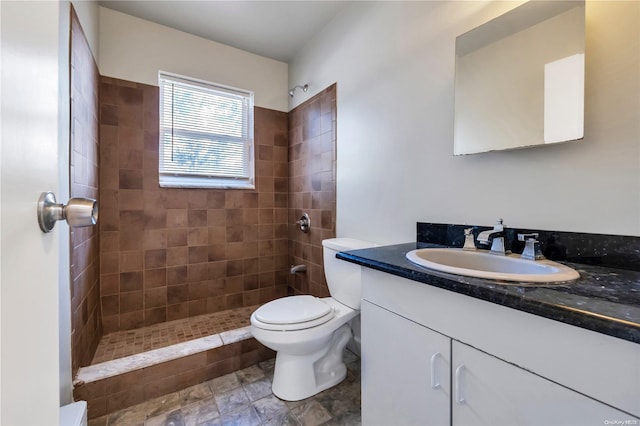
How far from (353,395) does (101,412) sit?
51.3 inches

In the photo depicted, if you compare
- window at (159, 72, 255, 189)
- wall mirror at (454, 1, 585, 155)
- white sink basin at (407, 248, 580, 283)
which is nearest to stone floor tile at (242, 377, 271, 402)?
white sink basin at (407, 248, 580, 283)

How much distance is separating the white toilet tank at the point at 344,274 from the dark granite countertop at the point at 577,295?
65 cm

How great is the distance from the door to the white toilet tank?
49.4 inches

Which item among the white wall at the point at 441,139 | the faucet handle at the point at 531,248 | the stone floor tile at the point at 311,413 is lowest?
the stone floor tile at the point at 311,413

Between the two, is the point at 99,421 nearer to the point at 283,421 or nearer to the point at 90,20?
the point at 283,421

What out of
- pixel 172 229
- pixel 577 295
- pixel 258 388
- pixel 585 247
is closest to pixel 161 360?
pixel 258 388

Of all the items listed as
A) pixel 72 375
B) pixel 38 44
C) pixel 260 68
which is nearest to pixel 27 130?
pixel 38 44

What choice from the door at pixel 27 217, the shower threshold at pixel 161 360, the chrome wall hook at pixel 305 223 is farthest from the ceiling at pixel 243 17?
the shower threshold at pixel 161 360

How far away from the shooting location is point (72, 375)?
135 centimetres

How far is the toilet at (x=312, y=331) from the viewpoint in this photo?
4.53 ft

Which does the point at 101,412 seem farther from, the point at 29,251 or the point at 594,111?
the point at 594,111

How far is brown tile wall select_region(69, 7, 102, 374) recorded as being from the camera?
1.37 meters

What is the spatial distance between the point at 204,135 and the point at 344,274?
5.41 feet

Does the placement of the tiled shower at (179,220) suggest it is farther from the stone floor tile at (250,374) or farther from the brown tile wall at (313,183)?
the stone floor tile at (250,374)
